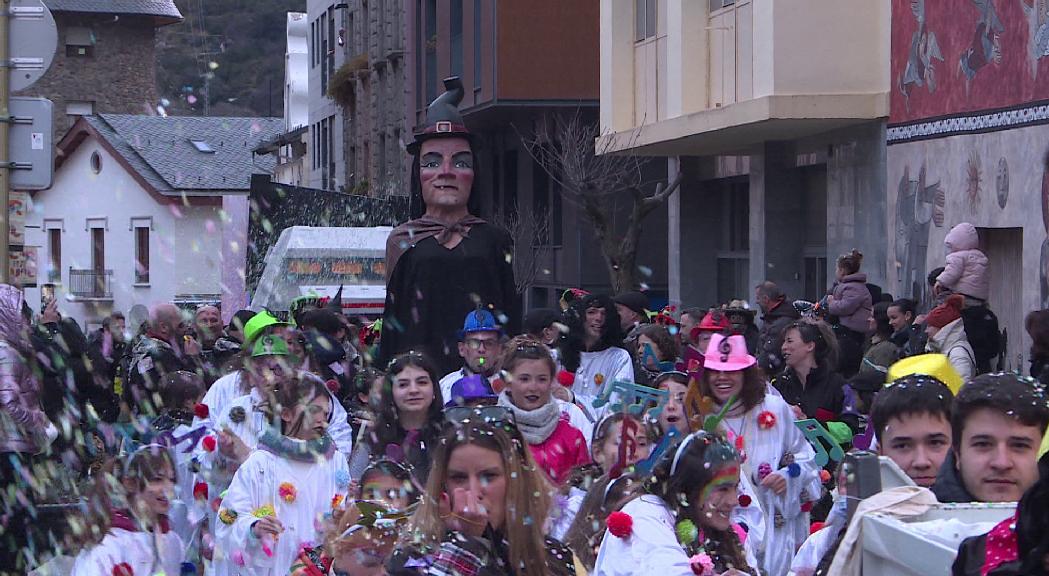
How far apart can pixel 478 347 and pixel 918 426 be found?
459 centimetres

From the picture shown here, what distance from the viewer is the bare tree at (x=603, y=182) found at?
855 inches

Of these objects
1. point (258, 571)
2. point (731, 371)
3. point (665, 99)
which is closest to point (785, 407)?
point (731, 371)

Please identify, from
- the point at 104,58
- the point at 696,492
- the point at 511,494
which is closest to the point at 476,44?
the point at 696,492

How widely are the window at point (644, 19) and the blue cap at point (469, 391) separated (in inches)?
559

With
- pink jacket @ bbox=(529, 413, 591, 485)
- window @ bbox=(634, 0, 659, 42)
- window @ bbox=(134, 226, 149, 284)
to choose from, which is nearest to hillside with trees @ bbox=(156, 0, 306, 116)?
window @ bbox=(134, 226, 149, 284)

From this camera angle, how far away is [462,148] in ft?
32.9

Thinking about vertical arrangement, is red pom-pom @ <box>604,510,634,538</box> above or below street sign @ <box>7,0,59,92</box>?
below

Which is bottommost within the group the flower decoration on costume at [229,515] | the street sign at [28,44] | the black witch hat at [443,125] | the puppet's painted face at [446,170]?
the flower decoration on costume at [229,515]

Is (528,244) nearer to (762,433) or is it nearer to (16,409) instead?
(16,409)

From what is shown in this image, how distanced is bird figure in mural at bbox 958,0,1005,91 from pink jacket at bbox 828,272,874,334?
2.28 metres

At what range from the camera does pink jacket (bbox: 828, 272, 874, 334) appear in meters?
12.2

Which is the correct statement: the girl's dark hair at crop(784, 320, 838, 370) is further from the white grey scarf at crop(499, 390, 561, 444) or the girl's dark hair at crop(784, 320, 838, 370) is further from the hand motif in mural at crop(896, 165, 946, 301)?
the hand motif in mural at crop(896, 165, 946, 301)

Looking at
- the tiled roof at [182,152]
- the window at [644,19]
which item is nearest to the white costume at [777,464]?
the window at [644,19]

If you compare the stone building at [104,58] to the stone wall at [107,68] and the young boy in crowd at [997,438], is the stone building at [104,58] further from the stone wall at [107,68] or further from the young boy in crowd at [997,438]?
the young boy in crowd at [997,438]
